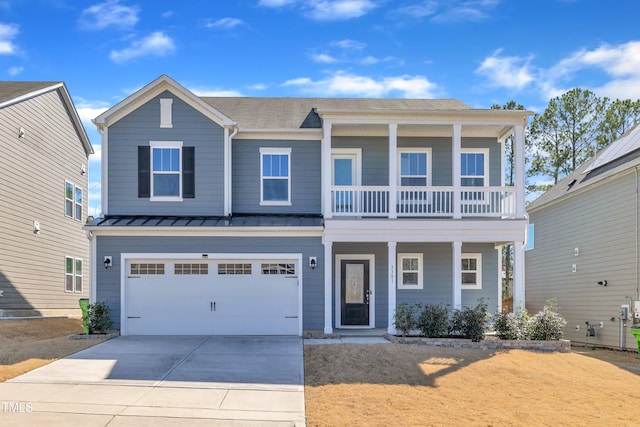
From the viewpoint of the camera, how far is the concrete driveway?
800 centimetres

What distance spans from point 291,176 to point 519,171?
599 centimetres

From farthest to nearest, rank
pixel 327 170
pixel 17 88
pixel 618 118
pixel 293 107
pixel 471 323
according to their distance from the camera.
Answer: pixel 618 118, pixel 17 88, pixel 293 107, pixel 327 170, pixel 471 323

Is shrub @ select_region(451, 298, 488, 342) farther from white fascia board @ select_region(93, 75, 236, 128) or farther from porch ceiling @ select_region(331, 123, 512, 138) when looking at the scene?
white fascia board @ select_region(93, 75, 236, 128)

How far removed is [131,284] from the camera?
14828 millimetres

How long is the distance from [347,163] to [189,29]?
218 inches

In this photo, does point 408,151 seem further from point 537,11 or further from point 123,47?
point 123,47

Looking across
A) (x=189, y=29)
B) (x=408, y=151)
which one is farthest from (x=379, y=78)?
(x=189, y=29)

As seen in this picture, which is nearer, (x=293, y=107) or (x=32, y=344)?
(x=32, y=344)

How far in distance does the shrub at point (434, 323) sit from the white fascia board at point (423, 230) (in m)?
2.01

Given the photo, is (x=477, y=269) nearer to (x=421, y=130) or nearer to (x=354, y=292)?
(x=354, y=292)

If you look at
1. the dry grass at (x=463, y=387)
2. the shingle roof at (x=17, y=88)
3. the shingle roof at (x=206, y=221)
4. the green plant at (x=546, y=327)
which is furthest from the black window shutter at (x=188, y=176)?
the green plant at (x=546, y=327)

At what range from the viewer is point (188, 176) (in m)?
15.5

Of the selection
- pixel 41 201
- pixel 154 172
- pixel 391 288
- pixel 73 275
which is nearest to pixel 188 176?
pixel 154 172

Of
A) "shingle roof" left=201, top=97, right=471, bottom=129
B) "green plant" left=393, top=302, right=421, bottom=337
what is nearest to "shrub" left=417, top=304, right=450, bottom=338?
"green plant" left=393, top=302, right=421, bottom=337
